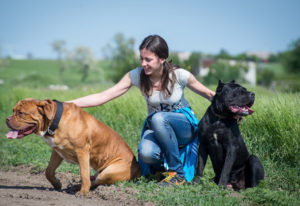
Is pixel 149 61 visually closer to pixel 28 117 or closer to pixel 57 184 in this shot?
pixel 28 117

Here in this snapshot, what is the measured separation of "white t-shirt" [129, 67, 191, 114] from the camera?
4.73 metres

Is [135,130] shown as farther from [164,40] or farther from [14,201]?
[14,201]

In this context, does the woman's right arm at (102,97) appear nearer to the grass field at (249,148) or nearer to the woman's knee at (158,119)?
the woman's knee at (158,119)

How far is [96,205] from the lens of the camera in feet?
11.7

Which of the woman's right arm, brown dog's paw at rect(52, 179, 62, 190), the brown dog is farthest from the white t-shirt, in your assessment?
brown dog's paw at rect(52, 179, 62, 190)

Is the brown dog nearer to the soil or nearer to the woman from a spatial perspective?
the soil

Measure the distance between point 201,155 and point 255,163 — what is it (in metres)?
0.77

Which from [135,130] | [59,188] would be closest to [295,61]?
[135,130]

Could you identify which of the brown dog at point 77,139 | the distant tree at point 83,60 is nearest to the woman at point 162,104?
the brown dog at point 77,139

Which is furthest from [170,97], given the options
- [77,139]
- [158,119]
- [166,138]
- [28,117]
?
[28,117]

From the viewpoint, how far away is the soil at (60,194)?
3.46 meters

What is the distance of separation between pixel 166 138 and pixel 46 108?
5.79ft

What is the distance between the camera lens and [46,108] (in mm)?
3781

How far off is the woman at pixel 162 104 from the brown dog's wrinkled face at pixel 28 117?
2.52ft
